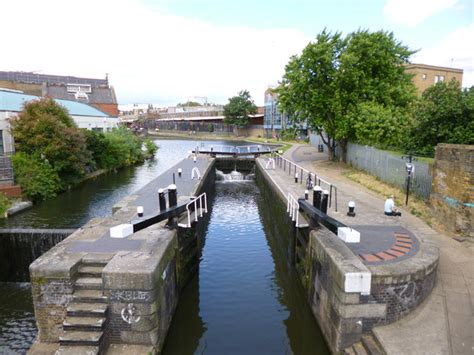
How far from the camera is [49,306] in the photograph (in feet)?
22.4

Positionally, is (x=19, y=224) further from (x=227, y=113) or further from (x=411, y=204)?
(x=227, y=113)

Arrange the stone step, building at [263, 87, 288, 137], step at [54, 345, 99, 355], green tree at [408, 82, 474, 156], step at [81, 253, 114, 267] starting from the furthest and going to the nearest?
1. building at [263, 87, 288, 137]
2. green tree at [408, 82, 474, 156]
3. step at [81, 253, 114, 267]
4. the stone step
5. step at [54, 345, 99, 355]

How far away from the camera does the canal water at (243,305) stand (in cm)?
790

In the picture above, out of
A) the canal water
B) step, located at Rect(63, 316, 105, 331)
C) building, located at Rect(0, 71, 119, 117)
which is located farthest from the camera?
building, located at Rect(0, 71, 119, 117)

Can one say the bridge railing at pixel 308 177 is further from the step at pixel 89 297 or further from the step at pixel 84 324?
the step at pixel 84 324

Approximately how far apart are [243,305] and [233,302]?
12.4 inches

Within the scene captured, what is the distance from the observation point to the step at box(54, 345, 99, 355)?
612 cm

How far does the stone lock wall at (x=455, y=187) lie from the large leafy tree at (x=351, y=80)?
11.3 m

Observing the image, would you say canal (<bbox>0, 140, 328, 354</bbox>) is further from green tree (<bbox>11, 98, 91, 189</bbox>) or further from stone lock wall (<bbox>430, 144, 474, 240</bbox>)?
green tree (<bbox>11, 98, 91, 189</bbox>)

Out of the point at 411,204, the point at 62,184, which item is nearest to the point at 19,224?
the point at 62,184

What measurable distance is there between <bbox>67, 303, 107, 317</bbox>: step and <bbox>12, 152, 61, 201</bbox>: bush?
50.7 feet

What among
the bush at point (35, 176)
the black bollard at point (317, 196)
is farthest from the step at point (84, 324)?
the bush at point (35, 176)

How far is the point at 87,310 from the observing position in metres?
6.53

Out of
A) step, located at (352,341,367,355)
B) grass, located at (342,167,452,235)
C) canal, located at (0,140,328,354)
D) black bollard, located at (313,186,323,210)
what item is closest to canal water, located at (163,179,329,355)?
canal, located at (0,140,328,354)
